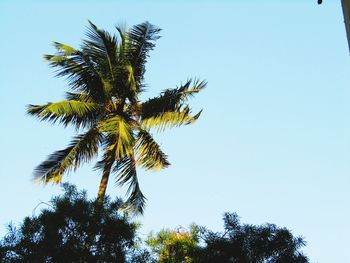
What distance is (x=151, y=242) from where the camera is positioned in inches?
872

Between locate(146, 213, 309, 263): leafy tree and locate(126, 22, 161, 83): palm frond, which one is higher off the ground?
locate(126, 22, 161, 83): palm frond

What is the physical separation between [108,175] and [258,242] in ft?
18.9

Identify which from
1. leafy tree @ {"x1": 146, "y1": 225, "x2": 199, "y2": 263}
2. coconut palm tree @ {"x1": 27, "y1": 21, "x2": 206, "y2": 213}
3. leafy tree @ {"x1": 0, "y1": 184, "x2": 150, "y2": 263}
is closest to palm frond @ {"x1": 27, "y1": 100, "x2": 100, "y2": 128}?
coconut palm tree @ {"x1": 27, "y1": 21, "x2": 206, "y2": 213}

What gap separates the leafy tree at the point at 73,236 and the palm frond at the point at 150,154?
4861mm

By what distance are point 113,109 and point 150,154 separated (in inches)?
94.3

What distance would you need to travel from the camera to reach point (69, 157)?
1619cm

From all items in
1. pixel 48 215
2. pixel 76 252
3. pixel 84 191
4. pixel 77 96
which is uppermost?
pixel 77 96

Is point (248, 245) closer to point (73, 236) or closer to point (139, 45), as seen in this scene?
point (73, 236)

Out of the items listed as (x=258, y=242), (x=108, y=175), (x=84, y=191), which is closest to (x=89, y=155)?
(x=108, y=175)

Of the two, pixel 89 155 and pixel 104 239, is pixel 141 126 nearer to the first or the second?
pixel 89 155

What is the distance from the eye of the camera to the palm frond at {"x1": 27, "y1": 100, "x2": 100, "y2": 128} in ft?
54.1

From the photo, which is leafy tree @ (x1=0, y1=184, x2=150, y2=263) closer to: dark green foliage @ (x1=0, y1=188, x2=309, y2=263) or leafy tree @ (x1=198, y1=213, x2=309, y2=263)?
dark green foliage @ (x1=0, y1=188, x2=309, y2=263)

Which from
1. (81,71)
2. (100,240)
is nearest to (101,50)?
(81,71)

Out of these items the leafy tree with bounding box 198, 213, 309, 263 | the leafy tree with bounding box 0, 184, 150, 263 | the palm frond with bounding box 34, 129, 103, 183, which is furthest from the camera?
the palm frond with bounding box 34, 129, 103, 183
